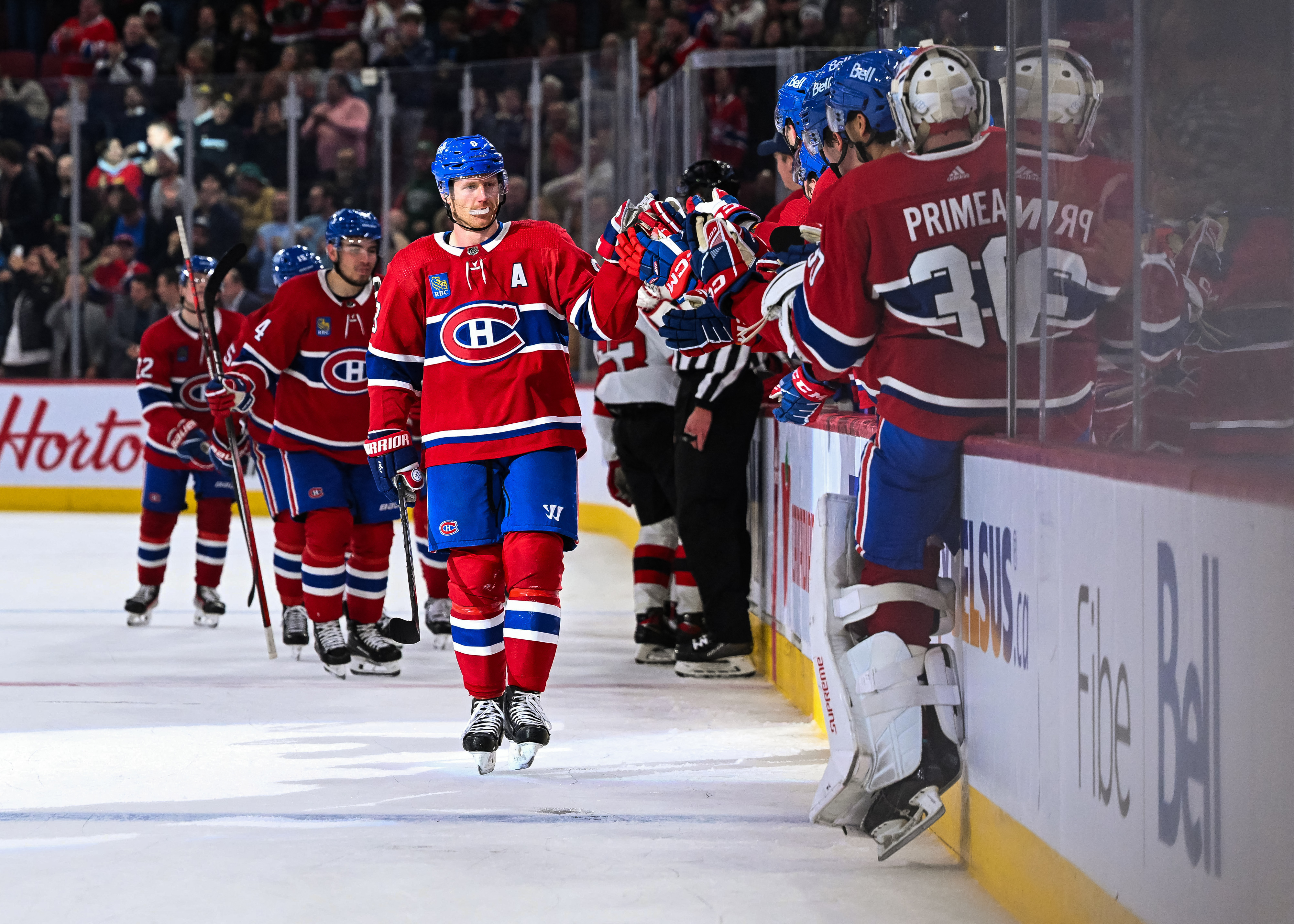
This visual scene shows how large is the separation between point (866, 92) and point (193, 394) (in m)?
4.11

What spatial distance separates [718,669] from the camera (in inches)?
213

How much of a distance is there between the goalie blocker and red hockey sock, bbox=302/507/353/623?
8.85ft

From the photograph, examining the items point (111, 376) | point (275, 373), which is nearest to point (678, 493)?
point (275, 373)

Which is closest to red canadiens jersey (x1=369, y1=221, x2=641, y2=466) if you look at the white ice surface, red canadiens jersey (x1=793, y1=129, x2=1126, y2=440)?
the white ice surface

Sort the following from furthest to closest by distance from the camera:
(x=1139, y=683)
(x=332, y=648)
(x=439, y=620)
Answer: (x=439, y=620) < (x=332, y=648) < (x=1139, y=683)

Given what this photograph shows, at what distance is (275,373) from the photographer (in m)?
5.64

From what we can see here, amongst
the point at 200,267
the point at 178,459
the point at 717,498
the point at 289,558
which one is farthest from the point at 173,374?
the point at 717,498

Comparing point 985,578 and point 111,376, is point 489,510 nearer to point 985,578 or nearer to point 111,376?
point 985,578

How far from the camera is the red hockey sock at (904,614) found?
9.91 feet

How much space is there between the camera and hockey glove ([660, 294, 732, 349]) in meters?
3.42

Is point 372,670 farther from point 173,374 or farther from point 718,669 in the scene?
point 173,374

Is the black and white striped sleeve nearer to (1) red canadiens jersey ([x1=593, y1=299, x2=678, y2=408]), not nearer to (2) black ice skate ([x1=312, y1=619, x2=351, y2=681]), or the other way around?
(1) red canadiens jersey ([x1=593, y1=299, x2=678, y2=408])

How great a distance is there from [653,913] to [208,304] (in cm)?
413

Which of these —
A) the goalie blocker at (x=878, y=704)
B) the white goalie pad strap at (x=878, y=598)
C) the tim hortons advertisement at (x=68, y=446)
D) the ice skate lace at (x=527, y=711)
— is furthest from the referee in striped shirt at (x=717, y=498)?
the tim hortons advertisement at (x=68, y=446)
